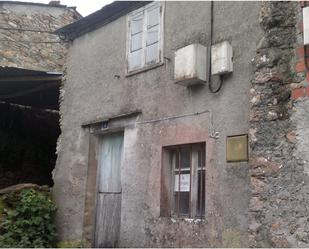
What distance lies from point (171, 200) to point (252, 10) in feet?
10.2

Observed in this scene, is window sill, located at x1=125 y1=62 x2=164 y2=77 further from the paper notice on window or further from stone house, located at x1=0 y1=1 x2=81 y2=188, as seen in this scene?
stone house, located at x1=0 y1=1 x2=81 y2=188

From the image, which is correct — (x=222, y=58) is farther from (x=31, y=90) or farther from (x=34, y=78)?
(x=31, y=90)

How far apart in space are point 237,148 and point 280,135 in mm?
834

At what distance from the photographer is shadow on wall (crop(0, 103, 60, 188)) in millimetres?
13234

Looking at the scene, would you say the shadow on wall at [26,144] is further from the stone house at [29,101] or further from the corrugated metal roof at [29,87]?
the corrugated metal roof at [29,87]

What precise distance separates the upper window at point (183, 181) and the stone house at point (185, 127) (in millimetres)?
16

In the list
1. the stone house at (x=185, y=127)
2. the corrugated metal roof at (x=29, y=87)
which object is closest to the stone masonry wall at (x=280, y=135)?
the stone house at (x=185, y=127)

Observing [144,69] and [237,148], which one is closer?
[237,148]

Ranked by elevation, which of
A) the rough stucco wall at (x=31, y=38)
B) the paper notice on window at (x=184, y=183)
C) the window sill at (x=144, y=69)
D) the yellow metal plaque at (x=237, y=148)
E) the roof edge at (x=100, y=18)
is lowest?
the paper notice on window at (x=184, y=183)

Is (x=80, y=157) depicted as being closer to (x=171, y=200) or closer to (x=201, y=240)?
(x=171, y=200)

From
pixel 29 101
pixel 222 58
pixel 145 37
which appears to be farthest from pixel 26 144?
pixel 222 58

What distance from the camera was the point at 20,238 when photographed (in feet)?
27.5

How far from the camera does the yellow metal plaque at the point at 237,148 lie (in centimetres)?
577

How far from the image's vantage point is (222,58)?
6.21 meters
